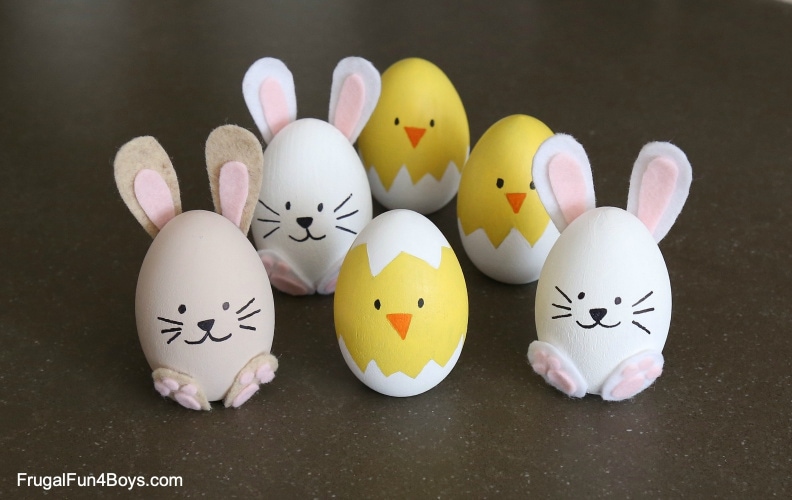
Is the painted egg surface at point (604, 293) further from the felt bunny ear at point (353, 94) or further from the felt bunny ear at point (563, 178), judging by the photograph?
the felt bunny ear at point (353, 94)

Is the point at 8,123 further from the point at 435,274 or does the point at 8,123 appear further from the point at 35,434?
the point at 435,274

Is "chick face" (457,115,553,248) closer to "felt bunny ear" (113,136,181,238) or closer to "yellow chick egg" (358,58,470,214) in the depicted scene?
"yellow chick egg" (358,58,470,214)

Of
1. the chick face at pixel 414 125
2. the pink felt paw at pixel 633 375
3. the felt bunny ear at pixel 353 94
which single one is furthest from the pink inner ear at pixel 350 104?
the pink felt paw at pixel 633 375

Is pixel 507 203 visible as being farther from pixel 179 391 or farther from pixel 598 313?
pixel 179 391

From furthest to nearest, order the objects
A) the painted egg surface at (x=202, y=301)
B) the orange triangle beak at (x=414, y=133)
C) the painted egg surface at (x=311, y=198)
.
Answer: the orange triangle beak at (x=414, y=133) → the painted egg surface at (x=311, y=198) → the painted egg surface at (x=202, y=301)

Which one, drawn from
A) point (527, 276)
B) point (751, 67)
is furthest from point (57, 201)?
point (751, 67)

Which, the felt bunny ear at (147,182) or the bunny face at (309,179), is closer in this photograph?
the felt bunny ear at (147,182)
